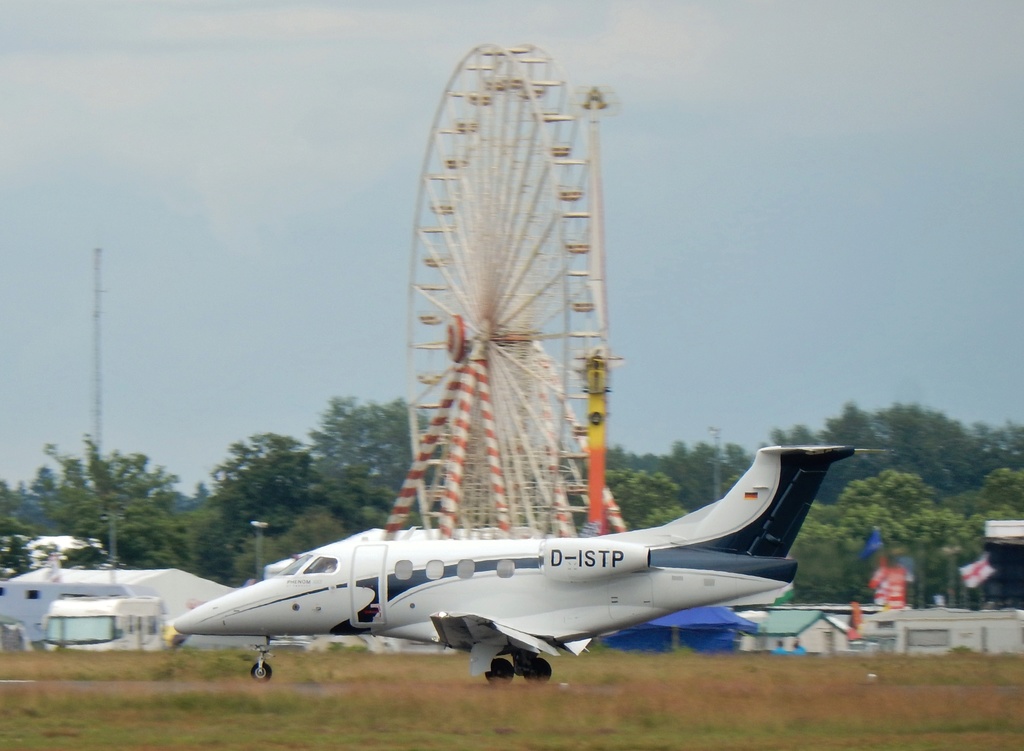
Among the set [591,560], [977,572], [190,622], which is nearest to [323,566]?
[190,622]

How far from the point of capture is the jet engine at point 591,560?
24594 mm

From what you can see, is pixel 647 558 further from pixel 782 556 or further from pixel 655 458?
pixel 655 458

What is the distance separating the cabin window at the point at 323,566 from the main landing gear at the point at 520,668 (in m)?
3.23

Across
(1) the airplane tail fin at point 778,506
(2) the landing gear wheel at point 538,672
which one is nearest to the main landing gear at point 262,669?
(2) the landing gear wheel at point 538,672

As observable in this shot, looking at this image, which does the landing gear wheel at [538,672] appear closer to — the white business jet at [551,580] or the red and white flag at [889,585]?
the white business jet at [551,580]

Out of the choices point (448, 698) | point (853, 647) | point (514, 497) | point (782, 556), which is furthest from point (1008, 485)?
point (448, 698)

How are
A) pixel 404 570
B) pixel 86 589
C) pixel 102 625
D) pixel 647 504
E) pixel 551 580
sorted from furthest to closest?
1. pixel 647 504
2. pixel 86 589
3. pixel 102 625
4. pixel 404 570
5. pixel 551 580

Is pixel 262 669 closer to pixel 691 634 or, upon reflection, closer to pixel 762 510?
pixel 762 510

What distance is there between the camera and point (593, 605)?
81.5ft

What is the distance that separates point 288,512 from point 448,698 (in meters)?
76.8

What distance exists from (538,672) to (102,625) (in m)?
18.5

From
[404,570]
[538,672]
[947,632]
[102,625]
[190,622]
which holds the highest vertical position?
[404,570]

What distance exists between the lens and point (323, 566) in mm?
26078

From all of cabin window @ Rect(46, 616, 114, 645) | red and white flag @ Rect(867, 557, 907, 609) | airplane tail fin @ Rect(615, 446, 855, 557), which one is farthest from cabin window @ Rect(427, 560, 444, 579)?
red and white flag @ Rect(867, 557, 907, 609)
